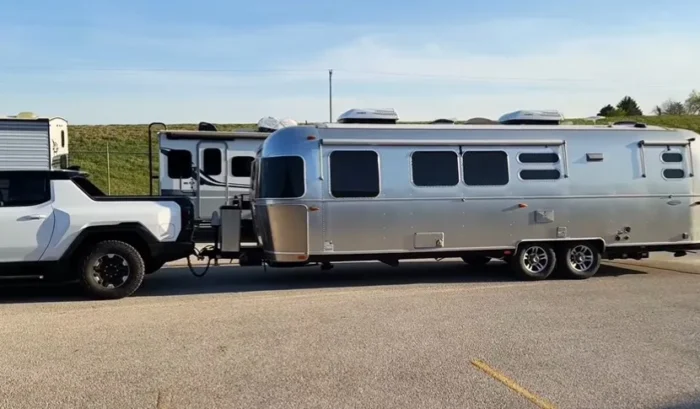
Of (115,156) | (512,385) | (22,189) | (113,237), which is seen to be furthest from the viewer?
(115,156)

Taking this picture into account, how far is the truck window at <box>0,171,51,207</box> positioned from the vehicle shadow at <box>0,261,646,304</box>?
1165 mm

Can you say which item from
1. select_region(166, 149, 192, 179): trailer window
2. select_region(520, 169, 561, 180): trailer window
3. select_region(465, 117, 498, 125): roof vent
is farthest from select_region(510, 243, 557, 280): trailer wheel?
select_region(166, 149, 192, 179): trailer window

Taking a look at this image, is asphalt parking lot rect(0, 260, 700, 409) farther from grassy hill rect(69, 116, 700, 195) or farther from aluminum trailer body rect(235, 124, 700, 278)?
grassy hill rect(69, 116, 700, 195)

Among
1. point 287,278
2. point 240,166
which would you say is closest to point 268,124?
point 240,166

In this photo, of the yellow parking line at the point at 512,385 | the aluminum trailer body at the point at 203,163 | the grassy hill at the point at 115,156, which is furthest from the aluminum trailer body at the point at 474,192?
the grassy hill at the point at 115,156

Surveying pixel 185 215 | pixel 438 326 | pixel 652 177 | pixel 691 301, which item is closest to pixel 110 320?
pixel 185 215

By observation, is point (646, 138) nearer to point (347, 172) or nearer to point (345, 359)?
point (347, 172)

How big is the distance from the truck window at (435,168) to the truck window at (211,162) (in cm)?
641

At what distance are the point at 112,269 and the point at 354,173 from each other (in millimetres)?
3690

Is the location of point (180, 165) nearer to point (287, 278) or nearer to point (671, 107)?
point (287, 278)

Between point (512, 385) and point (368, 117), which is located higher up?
point (368, 117)

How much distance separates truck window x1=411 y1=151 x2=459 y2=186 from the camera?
1062cm

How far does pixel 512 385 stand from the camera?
551 centimetres

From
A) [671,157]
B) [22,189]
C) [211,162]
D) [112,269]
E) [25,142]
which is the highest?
[25,142]
